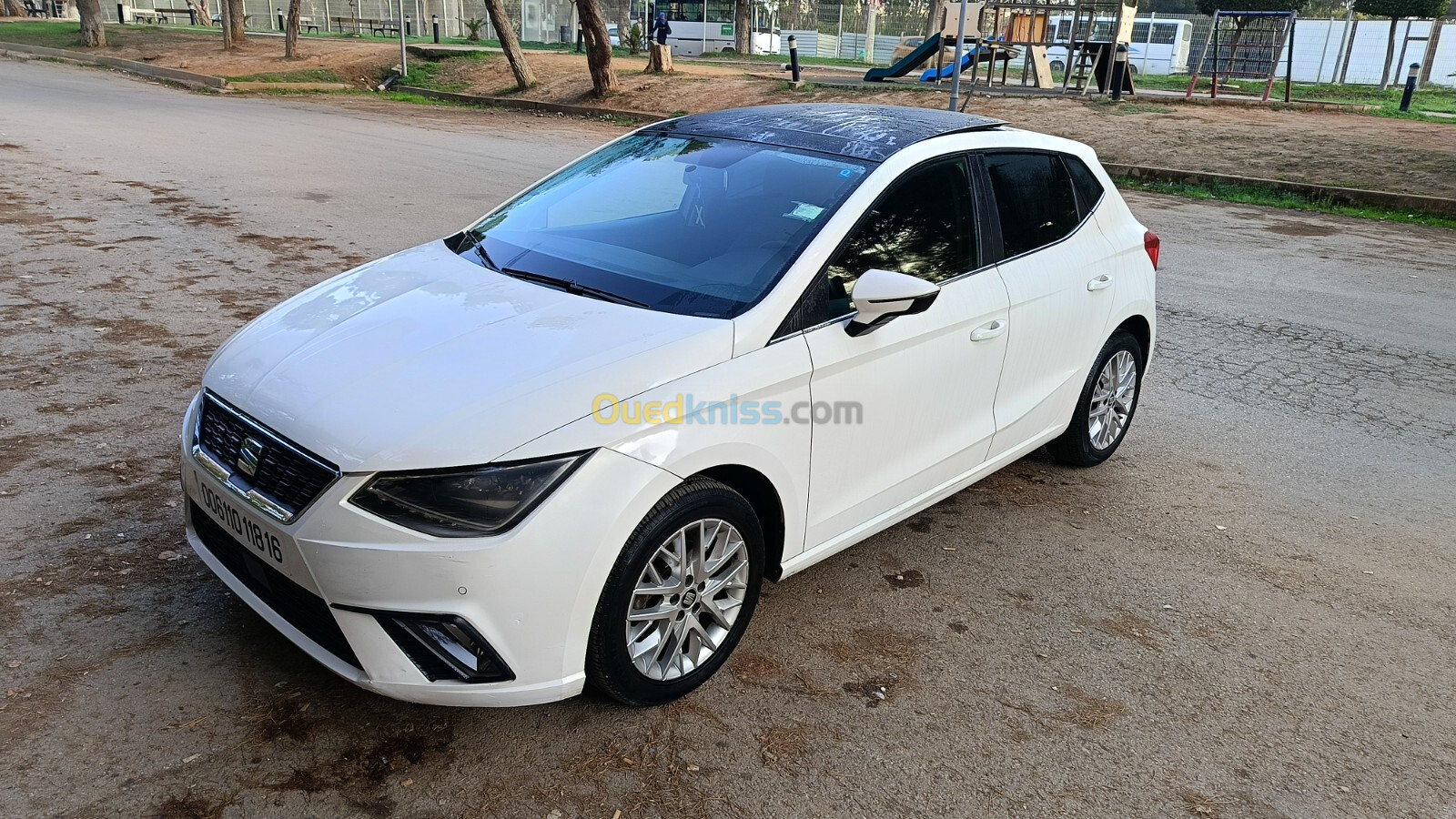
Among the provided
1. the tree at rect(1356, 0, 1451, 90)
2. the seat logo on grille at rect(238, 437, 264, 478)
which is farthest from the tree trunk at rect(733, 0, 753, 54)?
the seat logo on grille at rect(238, 437, 264, 478)

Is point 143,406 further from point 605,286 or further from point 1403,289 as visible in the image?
point 1403,289

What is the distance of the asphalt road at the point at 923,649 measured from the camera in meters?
2.81

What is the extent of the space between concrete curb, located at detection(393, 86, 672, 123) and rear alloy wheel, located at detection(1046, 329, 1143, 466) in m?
18.1

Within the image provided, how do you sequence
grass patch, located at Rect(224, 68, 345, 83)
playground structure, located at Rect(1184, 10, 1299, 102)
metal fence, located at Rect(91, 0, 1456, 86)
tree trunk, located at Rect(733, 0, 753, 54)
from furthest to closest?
1. tree trunk, located at Rect(733, 0, 753, 54)
2. metal fence, located at Rect(91, 0, 1456, 86)
3. grass patch, located at Rect(224, 68, 345, 83)
4. playground structure, located at Rect(1184, 10, 1299, 102)

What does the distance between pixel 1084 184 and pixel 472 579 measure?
11.7 ft

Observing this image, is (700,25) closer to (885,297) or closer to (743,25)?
(743,25)

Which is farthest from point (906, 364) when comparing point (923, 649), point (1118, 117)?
point (1118, 117)

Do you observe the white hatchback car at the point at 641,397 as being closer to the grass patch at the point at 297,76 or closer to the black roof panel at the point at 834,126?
the black roof panel at the point at 834,126

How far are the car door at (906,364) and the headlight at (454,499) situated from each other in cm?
108

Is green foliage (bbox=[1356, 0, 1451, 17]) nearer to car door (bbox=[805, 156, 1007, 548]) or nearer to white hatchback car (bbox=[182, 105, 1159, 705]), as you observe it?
white hatchback car (bbox=[182, 105, 1159, 705])

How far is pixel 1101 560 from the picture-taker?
422 cm

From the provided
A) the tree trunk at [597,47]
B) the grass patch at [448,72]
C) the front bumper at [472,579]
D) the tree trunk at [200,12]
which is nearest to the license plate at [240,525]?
the front bumper at [472,579]

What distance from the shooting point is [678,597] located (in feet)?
9.99

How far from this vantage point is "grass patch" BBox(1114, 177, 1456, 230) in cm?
1334
